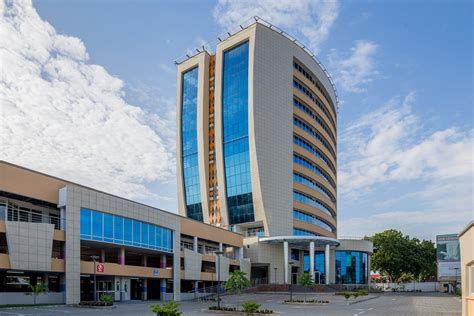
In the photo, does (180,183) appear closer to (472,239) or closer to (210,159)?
(210,159)

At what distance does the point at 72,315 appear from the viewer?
1126 inches

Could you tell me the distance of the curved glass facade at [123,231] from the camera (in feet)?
135

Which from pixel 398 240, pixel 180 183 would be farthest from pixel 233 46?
pixel 398 240

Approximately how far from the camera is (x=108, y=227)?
43438 millimetres

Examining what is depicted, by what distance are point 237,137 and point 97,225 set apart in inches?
1546

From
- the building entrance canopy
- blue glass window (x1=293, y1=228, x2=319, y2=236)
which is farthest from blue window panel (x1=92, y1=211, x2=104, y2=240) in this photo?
blue glass window (x1=293, y1=228, x2=319, y2=236)

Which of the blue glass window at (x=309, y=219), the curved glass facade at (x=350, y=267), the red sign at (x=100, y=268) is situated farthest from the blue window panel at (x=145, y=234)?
the curved glass facade at (x=350, y=267)

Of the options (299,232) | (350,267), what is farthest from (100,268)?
(350,267)

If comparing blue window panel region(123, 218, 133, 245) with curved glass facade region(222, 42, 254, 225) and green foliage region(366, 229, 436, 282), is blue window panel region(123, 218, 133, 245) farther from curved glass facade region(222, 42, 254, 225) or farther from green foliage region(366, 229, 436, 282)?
green foliage region(366, 229, 436, 282)

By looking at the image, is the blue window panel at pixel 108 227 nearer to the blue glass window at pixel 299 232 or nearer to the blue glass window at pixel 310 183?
the blue glass window at pixel 299 232

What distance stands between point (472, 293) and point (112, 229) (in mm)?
34542

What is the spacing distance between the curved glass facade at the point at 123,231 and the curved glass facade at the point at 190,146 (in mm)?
31112

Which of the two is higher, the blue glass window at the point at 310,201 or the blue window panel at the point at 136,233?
the blue glass window at the point at 310,201

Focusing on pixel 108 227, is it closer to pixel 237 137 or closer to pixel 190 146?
pixel 237 137
